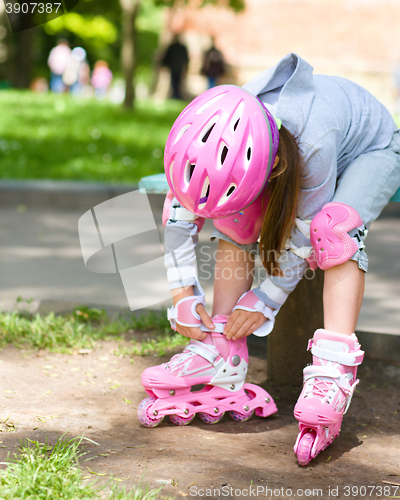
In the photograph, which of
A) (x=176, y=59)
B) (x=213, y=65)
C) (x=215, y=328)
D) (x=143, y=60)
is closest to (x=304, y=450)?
(x=215, y=328)

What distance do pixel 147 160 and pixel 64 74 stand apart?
1484 centimetres

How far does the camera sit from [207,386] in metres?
2.16

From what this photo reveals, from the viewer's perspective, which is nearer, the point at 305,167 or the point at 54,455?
the point at 54,455

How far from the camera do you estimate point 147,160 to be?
7.33 meters

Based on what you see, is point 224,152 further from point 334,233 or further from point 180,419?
point 180,419

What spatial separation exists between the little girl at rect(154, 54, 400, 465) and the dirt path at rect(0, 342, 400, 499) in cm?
12

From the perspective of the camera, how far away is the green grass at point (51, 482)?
4.85 feet

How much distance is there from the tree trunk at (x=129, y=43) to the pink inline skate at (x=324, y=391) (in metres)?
10.1

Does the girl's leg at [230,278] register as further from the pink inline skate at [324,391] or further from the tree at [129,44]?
the tree at [129,44]

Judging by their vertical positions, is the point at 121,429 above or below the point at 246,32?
below

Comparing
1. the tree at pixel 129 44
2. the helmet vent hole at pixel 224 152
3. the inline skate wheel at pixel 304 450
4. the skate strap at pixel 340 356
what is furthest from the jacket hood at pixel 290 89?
the tree at pixel 129 44

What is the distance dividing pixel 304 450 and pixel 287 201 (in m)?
0.72

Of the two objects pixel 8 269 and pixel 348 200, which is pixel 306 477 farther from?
pixel 8 269

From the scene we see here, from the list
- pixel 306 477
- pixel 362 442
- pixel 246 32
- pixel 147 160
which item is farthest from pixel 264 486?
pixel 246 32
